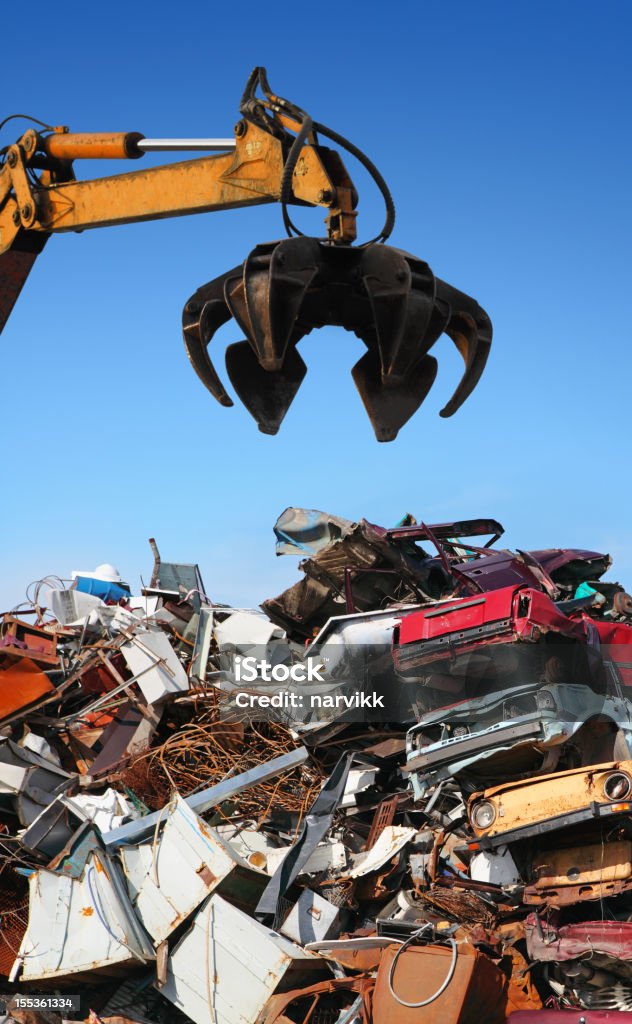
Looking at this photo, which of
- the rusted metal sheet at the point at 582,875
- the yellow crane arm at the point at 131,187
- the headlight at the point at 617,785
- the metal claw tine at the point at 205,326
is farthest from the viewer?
the rusted metal sheet at the point at 582,875

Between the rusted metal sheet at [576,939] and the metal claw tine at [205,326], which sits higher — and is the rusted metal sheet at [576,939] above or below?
below

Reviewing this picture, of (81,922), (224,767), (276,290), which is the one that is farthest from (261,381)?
(224,767)

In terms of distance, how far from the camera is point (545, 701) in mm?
9672

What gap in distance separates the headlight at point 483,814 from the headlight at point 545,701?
3.11 ft

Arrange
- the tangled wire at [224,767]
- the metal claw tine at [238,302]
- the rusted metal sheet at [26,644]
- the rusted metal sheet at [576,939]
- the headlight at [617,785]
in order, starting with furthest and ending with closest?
the rusted metal sheet at [26,644] < the tangled wire at [224,767] < the headlight at [617,785] < the rusted metal sheet at [576,939] < the metal claw tine at [238,302]

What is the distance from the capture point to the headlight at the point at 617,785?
27.8 feet

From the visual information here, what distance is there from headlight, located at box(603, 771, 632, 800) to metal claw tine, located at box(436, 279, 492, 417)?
4.66m

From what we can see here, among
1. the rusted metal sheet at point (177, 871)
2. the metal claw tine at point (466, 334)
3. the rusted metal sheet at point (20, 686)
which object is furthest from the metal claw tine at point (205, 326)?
the rusted metal sheet at point (20, 686)

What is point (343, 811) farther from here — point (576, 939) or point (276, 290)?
point (276, 290)

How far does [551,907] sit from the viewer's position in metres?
8.74

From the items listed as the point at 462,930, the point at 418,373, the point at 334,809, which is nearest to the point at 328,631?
the point at 334,809

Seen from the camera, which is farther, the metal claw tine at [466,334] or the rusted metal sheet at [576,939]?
the rusted metal sheet at [576,939]

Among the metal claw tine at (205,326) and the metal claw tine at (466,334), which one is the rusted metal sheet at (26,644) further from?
the metal claw tine at (466,334)

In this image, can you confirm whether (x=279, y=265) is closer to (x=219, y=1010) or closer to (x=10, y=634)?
(x=219, y=1010)
